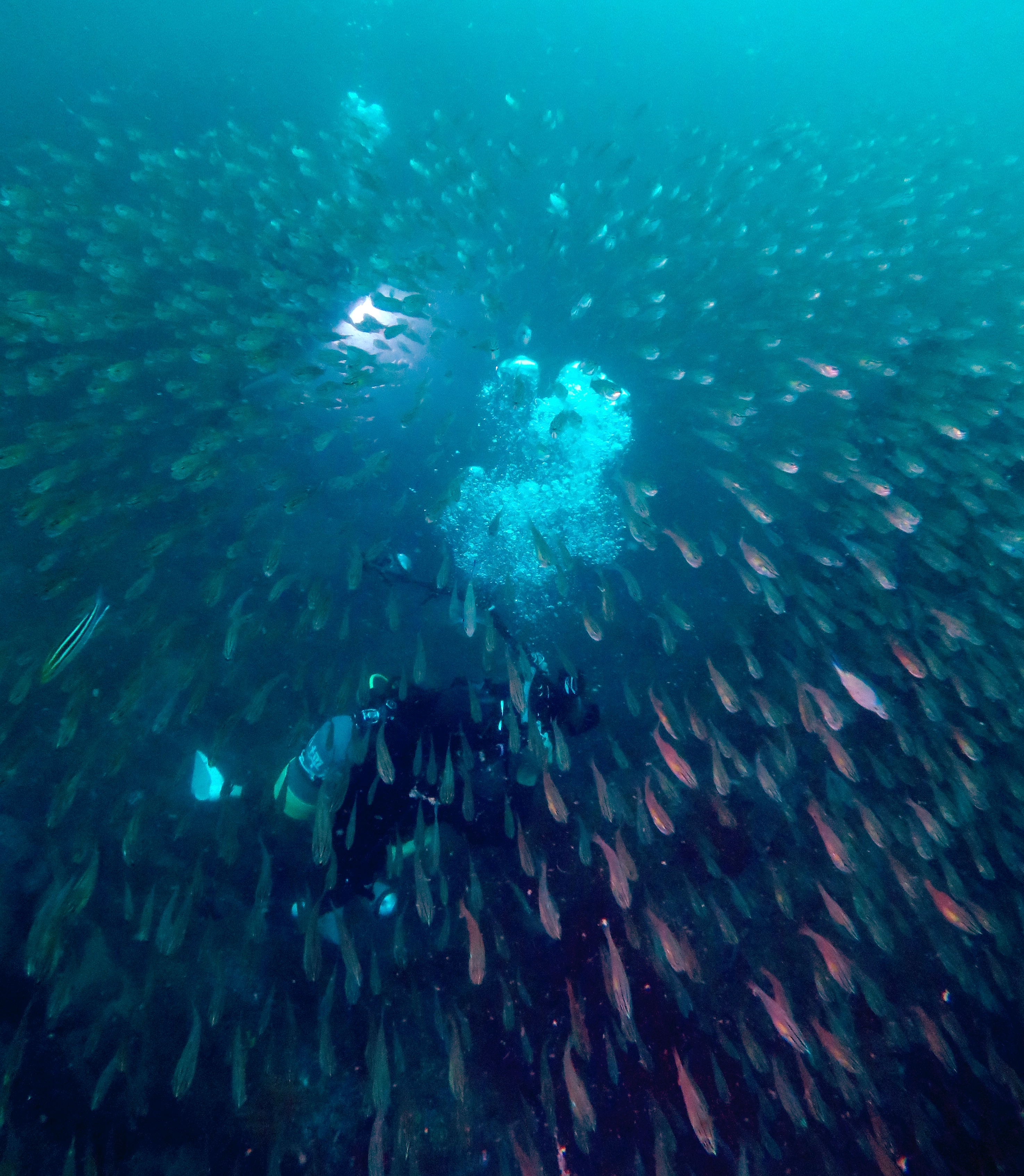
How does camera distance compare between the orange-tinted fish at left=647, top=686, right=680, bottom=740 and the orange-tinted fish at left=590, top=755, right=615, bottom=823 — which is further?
the orange-tinted fish at left=647, top=686, right=680, bottom=740

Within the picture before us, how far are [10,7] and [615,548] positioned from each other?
2589cm

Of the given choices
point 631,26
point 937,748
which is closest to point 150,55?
point 631,26

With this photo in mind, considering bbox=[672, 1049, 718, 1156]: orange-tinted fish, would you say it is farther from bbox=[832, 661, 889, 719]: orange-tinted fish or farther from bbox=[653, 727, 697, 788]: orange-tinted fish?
bbox=[832, 661, 889, 719]: orange-tinted fish

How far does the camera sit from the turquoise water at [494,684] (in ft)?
14.3

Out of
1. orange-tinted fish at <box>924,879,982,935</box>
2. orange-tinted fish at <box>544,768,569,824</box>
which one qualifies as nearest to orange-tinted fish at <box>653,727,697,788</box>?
orange-tinted fish at <box>544,768,569,824</box>

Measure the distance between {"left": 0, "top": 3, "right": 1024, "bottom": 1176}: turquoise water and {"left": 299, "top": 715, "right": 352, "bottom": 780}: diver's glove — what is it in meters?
0.16

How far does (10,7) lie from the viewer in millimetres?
16422

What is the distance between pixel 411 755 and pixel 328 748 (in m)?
0.71

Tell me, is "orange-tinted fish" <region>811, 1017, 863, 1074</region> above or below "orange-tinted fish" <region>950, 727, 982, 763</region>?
below

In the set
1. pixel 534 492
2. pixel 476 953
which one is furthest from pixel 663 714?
pixel 534 492

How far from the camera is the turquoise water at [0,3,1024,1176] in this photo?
4344 mm

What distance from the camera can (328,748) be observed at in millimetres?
4402

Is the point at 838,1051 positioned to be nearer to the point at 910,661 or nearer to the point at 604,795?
the point at 604,795

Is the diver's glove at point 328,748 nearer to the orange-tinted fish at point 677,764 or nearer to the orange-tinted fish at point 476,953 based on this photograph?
the orange-tinted fish at point 476,953
